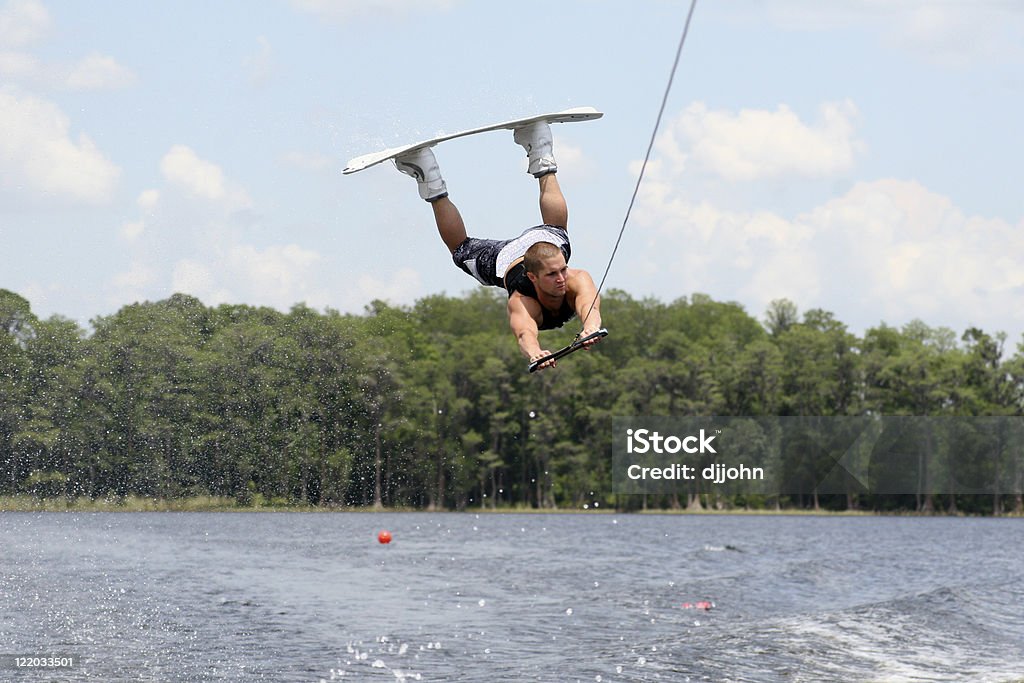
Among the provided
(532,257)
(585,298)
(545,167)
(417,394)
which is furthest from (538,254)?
(417,394)

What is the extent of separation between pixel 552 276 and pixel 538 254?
18cm

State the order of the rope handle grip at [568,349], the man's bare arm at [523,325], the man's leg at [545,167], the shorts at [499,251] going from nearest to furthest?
the rope handle grip at [568,349], the man's bare arm at [523,325], the shorts at [499,251], the man's leg at [545,167]

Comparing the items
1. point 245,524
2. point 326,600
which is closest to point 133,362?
point 245,524

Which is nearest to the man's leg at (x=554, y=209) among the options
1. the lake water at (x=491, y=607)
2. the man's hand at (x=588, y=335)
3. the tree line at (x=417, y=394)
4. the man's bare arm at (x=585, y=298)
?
the man's bare arm at (x=585, y=298)

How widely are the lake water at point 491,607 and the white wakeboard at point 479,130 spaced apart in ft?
36.1

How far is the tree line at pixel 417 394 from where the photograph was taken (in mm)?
57000

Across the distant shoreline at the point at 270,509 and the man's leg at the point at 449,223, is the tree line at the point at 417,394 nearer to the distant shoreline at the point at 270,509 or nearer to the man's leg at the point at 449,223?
the distant shoreline at the point at 270,509

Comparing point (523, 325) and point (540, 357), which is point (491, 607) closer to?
point (523, 325)

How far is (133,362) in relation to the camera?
57281 millimetres

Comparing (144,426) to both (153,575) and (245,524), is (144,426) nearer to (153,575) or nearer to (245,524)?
(245,524)

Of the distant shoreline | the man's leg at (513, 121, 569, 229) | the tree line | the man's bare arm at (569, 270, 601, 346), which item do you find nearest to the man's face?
the man's bare arm at (569, 270, 601, 346)

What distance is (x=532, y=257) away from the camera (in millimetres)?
8742

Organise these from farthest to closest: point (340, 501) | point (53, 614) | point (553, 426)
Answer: point (553, 426) < point (340, 501) < point (53, 614)

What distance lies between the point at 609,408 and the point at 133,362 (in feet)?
108
